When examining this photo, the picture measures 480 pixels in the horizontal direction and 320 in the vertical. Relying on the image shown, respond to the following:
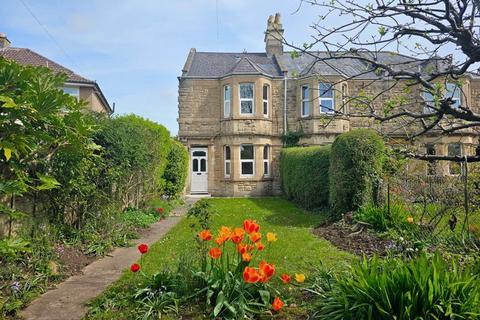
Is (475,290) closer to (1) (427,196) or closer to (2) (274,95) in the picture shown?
(1) (427,196)

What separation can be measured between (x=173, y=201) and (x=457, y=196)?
1158 cm

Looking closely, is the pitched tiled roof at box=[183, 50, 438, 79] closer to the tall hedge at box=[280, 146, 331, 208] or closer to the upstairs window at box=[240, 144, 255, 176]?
the upstairs window at box=[240, 144, 255, 176]

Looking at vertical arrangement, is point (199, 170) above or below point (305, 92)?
below

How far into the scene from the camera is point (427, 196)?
7.04 metres

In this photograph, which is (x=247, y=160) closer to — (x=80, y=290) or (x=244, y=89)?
(x=244, y=89)

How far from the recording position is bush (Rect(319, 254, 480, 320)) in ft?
9.43

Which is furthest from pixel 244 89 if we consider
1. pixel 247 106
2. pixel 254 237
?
pixel 254 237

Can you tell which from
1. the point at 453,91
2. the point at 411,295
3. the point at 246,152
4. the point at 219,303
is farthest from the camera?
the point at 246,152

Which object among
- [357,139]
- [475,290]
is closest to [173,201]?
[357,139]

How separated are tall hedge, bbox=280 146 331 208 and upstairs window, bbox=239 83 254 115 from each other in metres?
4.83

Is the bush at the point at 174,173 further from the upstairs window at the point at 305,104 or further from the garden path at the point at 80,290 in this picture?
the garden path at the point at 80,290

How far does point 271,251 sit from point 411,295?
3.73m

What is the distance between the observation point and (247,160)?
20.4 meters

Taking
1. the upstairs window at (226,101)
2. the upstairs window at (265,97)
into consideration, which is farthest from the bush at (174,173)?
the upstairs window at (265,97)
